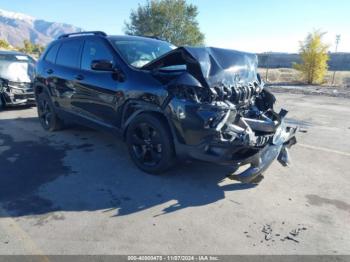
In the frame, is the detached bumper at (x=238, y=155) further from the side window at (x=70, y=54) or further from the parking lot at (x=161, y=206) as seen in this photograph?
the side window at (x=70, y=54)

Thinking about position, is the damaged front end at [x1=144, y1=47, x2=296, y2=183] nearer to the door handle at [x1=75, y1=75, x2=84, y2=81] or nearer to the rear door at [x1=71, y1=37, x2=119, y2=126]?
the rear door at [x1=71, y1=37, x2=119, y2=126]

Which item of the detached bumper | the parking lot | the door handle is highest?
the door handle

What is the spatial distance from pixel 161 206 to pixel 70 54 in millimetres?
3478

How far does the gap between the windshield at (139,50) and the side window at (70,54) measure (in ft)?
3.05

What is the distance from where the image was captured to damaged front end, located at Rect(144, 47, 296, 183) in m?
3.58

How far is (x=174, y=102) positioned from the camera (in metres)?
3.75

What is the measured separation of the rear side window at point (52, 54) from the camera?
6047 mm

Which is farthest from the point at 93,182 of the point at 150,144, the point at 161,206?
the point at 161,206

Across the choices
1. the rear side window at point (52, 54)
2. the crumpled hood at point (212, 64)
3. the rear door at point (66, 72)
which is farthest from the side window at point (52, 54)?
the crumpled hood at point (212, 64)

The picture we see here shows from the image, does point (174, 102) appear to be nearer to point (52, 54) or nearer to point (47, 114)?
point (52, 54)

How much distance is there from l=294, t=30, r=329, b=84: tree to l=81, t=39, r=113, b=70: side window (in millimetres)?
18727

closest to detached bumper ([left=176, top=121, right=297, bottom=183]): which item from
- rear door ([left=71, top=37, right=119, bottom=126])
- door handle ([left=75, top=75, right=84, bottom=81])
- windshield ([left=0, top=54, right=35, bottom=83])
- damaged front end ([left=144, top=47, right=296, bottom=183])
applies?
damaged front end ([left=144, top=47, right=296, bottom=183])

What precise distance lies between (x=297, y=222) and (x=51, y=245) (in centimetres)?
240

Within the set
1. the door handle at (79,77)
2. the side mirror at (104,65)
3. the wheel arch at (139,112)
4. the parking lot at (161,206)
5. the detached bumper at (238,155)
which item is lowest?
the parking lot at (161,206)
